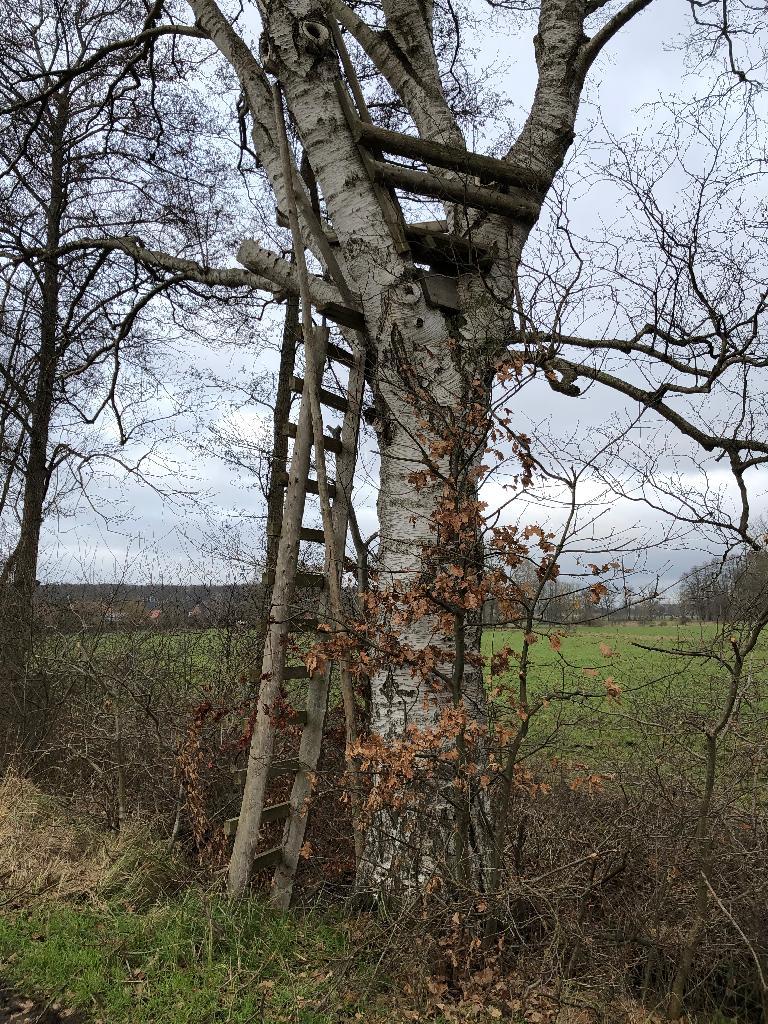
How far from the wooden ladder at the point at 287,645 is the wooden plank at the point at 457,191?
1.02 meters

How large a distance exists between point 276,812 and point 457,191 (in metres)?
3.89

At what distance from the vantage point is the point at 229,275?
21.0 feet

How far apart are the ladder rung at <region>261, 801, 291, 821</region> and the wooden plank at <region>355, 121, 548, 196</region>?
13.1 feet

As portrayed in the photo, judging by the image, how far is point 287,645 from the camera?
4.88 meters

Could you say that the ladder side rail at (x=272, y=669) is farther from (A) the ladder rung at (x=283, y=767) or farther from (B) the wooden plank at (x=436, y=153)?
A: (B) the wooden plank at (x=436, y=153)

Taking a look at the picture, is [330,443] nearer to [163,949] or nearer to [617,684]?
[617,684]

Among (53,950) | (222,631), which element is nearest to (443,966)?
(53,950)

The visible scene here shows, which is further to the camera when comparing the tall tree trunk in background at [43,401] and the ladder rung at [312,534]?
the tall tree trunk in background at [43,401]

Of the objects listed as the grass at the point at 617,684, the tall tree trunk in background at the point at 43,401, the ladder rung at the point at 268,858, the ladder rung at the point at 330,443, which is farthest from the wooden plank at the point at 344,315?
the tall tree trunk in background at the point at 43,401

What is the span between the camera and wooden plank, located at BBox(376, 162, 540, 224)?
4953mm

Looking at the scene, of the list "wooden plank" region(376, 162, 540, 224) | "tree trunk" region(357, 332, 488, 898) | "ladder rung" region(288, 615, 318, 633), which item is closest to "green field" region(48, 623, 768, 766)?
"tree trunk" region(357, 332, 488, 898)

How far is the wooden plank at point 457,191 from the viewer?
4.95m

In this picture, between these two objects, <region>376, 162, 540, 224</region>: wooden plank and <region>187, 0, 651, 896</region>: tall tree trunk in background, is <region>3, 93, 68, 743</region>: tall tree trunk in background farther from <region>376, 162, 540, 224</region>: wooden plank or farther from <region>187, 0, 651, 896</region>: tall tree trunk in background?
<region>376, 162, 540, 224</region>: wooden plank

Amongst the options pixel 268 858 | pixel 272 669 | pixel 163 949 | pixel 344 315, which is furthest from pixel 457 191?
pixel 163 949
